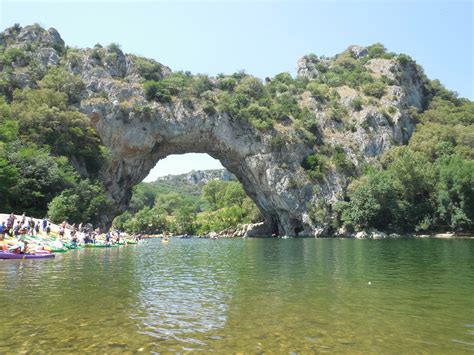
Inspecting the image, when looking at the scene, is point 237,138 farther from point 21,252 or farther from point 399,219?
point 21,252

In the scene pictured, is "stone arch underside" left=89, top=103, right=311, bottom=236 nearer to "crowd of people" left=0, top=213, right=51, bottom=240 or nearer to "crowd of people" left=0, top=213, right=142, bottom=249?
"crowd of people" left=0, top=213, right=142, bottom=249

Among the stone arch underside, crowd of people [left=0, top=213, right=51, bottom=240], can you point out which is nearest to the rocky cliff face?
the stone arch underside

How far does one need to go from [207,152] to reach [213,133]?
596 cm

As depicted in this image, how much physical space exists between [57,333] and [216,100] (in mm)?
57396

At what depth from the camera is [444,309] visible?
938 cm

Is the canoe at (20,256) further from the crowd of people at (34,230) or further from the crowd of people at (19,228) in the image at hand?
the crowd of people at (19,228)

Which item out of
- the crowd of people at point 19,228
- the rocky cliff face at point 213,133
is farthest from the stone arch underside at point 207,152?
the crowd of people at point 19,228

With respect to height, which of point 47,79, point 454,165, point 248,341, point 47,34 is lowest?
point 248,341

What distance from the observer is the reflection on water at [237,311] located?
689cm

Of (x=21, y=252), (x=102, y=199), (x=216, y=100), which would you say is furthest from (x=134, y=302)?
(x=216, y=100)

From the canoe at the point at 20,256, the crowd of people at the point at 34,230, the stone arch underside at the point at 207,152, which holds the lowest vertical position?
the canoe at the point at 20,256

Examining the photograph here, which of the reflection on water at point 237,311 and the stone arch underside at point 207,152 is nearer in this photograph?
the reflection on water at point 237,311

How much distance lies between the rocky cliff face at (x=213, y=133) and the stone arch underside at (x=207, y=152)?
0.15 metres

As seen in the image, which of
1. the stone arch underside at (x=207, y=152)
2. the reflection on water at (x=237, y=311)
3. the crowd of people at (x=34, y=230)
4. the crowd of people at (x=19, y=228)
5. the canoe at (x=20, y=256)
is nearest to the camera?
the reflection on water at (x=237, y=311)
